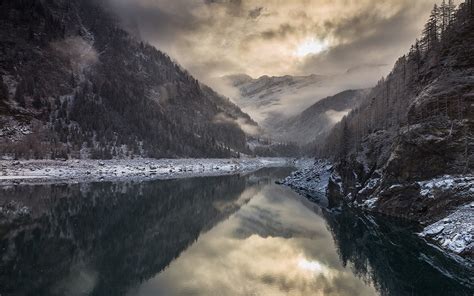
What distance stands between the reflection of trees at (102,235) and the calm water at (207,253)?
13 centimetres

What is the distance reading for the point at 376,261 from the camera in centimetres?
3981

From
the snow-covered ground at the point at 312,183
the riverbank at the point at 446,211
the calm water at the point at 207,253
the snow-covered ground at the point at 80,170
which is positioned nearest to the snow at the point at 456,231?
the riverbank at the point at 446,211

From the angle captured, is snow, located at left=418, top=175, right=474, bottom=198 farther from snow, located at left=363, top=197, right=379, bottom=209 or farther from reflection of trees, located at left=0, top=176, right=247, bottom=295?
reflection of trees, located at left=0, top=176, right=247, bottom=295

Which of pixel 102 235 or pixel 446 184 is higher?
pixel 446 184

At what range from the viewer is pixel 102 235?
46.7m

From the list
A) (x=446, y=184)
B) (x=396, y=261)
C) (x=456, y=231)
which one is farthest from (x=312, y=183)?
(x=396, y=261)

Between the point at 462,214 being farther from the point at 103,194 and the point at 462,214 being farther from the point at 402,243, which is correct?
the point at 103,194

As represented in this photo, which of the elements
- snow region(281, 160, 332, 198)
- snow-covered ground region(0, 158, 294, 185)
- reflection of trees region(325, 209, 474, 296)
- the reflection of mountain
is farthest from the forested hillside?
snow-covered ground region(0, 158, 294, 185)

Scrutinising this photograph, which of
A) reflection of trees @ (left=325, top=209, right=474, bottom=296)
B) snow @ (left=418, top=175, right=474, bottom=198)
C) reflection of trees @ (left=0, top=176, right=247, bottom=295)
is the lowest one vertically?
reflection of trees @ (left=325, top=209, right=474, bottom=296)

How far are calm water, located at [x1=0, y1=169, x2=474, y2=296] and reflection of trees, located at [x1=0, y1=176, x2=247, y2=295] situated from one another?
0.13 m

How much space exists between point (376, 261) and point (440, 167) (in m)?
23.1

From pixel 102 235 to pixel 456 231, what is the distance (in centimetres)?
4401

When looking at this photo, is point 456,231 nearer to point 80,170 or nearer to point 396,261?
point 396,261

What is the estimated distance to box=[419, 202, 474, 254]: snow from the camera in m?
37.9
